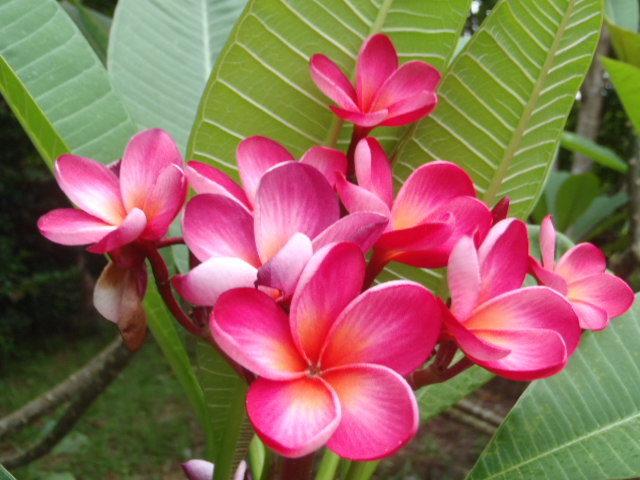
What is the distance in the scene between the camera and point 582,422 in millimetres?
614

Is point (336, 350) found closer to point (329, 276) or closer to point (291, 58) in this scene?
point (329, 276)

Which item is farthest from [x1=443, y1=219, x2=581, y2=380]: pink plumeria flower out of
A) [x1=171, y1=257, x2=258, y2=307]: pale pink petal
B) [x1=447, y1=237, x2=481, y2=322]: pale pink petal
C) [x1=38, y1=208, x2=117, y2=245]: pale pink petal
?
[x1=38, y1=208, x2=117, y2=245]: pale pink petal

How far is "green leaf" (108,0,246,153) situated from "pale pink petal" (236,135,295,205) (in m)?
0.28

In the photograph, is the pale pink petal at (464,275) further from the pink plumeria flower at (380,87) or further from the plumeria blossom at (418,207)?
the pink plumeria flower at (380,87)

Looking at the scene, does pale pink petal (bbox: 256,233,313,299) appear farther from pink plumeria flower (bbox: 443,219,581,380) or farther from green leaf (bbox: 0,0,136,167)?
green leaf (bbox: 0,0,136,167)

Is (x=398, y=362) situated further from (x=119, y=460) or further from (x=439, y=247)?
(x=119, y=460)

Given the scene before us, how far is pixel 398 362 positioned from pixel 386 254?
98 mm

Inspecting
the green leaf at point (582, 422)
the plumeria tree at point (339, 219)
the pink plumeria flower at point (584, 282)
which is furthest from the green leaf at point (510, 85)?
the green leaf at point (582, 422)

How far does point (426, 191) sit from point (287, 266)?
0.16 metres

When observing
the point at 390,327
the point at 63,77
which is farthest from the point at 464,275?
the point at 63,77

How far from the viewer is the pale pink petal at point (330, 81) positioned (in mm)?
514

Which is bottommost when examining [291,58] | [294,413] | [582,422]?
[582,422]

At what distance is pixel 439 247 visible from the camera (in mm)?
430

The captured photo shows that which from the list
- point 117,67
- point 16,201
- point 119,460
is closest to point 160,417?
point 119,460
